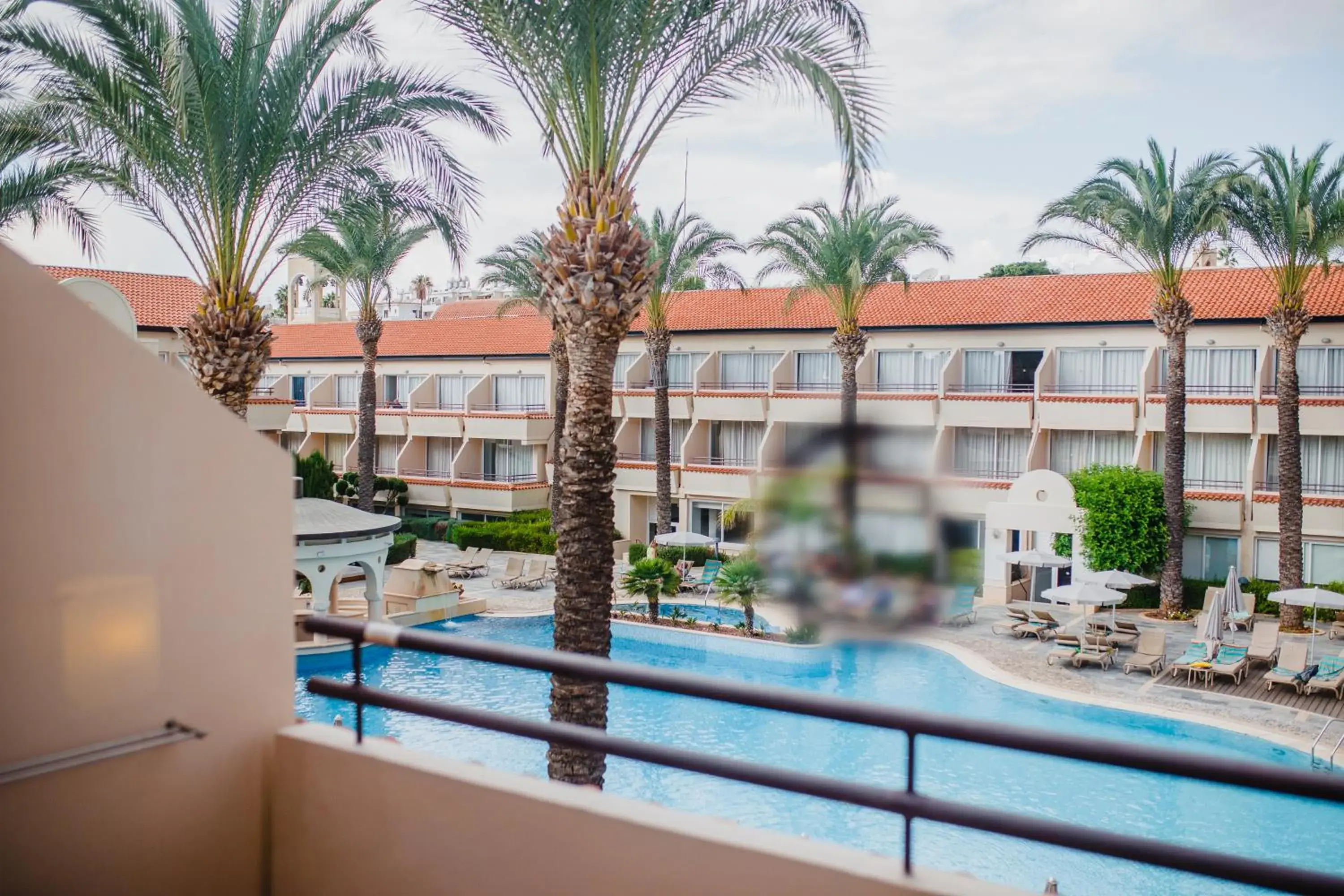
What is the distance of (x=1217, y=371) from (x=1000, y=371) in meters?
6.31

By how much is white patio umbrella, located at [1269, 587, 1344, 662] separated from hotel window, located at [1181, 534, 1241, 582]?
5.61m

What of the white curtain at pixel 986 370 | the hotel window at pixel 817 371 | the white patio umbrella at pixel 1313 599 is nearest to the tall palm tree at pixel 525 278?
the hotel window at pixel 817 371

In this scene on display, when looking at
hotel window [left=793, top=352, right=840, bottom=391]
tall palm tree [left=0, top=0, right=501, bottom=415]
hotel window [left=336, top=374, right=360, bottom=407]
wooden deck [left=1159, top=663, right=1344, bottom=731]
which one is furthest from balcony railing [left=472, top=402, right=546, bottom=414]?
wooden deck [left=1159, top=663, right=1344, bottom=731]

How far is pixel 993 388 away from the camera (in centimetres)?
3488

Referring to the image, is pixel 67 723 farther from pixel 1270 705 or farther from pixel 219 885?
pixel 1270 705

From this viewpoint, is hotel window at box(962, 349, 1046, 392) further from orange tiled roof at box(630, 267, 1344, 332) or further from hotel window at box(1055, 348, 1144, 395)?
orange tiled roof at box(630, 267, 1344, 332)

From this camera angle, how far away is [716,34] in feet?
40.1

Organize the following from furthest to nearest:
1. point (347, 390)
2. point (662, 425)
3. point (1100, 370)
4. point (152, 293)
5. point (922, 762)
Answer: point (347, 390)
point (152, 293)
point (662, 425)
point (1100, 370)
point (922, 762)

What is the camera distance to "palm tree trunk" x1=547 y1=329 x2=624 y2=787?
468 inches

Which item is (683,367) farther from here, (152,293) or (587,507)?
(587,507)

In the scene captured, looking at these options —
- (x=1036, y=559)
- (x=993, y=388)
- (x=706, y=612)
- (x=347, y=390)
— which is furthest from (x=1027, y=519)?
(x=347, y=390)

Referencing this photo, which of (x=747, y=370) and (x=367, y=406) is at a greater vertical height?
(x=747, y=370)

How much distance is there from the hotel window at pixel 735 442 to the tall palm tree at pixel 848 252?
513 centimetres

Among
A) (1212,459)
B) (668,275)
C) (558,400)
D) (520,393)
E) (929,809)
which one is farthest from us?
(520,393)
